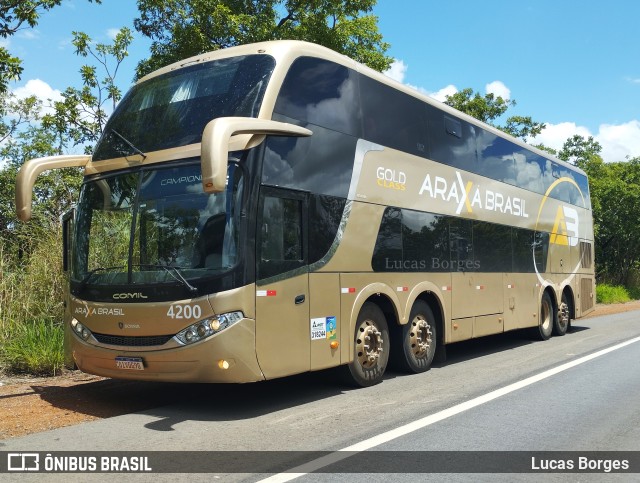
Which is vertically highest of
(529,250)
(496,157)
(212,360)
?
(496,157)

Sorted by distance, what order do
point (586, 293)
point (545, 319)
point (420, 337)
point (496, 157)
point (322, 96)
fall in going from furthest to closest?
point (586, 293)
point (545, 319)
point (496, 157)
point (420, 337)
point (322, 96)

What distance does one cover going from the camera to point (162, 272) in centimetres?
697

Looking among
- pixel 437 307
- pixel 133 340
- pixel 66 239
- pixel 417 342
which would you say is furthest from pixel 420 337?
pixel 66 239

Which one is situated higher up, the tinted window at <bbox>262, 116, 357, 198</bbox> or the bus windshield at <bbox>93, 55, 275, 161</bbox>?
the bus windshield at <bbox>93, 55, 275, 161</bbox>

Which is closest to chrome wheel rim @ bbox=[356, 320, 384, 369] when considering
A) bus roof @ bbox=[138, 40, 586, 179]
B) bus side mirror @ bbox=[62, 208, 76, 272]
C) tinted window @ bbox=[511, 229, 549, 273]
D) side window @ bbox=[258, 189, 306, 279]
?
side window @ bbox=[258, 189, 306, 279]

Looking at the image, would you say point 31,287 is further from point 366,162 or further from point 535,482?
point 535,482

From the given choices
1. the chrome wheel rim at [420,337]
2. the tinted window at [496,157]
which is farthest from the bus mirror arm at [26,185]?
the tinted window at [496,157]

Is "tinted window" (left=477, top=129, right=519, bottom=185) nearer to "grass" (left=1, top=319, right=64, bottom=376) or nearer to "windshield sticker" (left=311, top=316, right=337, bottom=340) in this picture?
"windshield sticker" (left=311, top=316, right=337, bottom=340)

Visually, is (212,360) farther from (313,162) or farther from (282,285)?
(313,162)

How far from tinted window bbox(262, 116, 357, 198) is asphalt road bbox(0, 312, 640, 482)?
2.67m

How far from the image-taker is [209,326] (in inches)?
264

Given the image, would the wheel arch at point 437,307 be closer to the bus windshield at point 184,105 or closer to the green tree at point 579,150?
the bus windshield at point 184,105

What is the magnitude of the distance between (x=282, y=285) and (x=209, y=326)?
38.9 inches

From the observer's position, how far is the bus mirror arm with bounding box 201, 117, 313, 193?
5.94 meters
